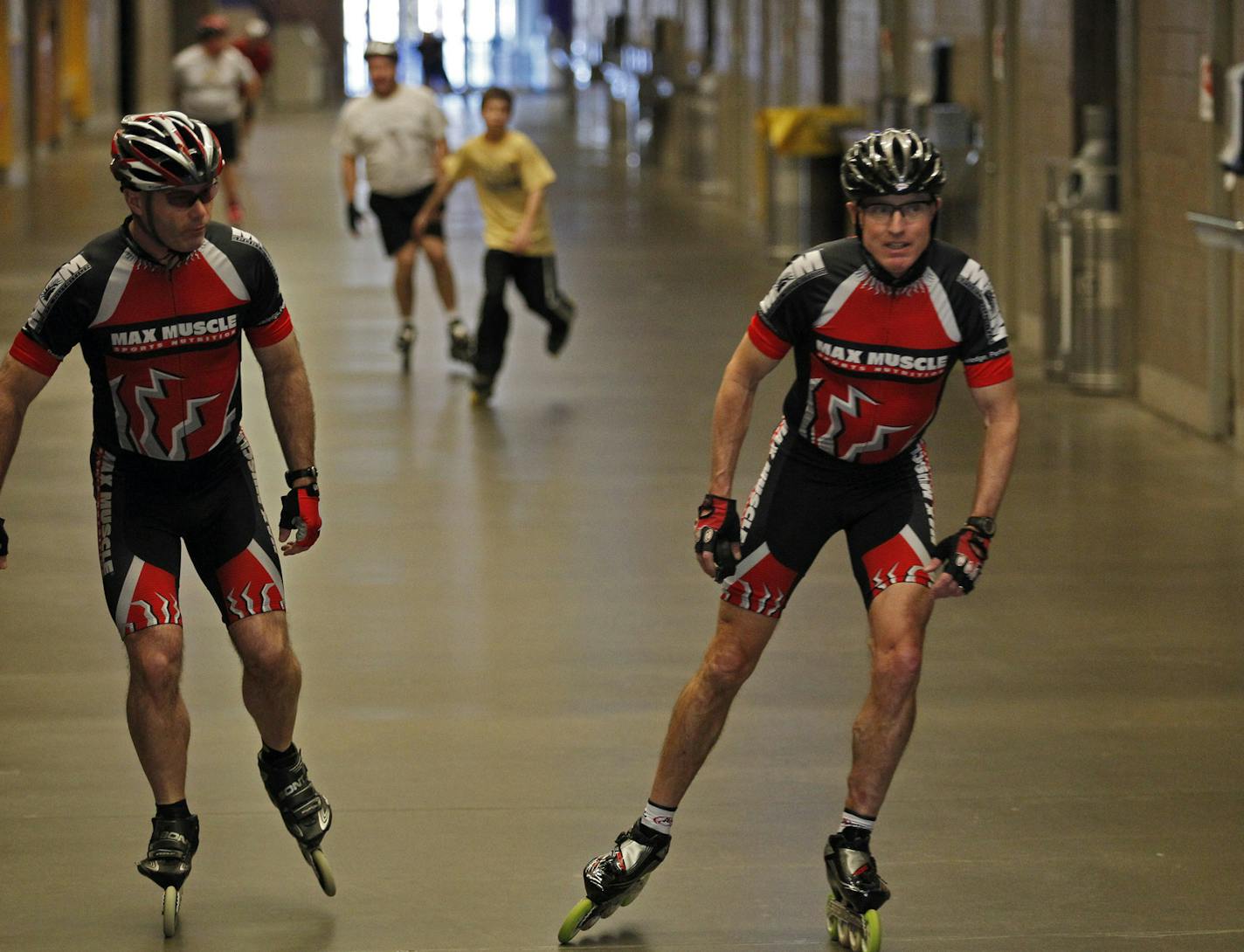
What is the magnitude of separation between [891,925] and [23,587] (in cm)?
458

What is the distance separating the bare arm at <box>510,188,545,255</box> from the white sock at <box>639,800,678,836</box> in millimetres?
7508

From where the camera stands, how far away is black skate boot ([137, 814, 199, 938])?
15.7ft

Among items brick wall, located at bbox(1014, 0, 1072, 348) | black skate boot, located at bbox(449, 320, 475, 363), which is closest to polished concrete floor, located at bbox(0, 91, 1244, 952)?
black skate boot, located at bbox(449, 320, 475, 363)

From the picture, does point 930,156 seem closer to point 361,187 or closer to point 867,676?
point 867,676

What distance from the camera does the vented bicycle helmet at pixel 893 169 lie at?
14.9ft

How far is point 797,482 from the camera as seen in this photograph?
4.84 m

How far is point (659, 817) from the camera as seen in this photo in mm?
4867

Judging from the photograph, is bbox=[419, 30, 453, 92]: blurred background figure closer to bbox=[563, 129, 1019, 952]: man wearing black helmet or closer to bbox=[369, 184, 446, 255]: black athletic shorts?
bbox=[369, 184, 446, 255]: black athletic shorts

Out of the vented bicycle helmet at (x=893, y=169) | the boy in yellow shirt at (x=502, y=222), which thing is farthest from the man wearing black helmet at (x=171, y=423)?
the boy in yellow shirt at (x=502, y=222)

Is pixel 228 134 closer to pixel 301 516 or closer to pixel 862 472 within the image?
pixel 301 516

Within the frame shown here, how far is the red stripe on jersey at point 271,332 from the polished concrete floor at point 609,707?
1.35 metres

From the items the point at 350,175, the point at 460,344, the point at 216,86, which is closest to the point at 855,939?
the point at 460,344

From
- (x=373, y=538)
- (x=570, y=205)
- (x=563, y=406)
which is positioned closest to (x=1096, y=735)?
(x=373, y=538)

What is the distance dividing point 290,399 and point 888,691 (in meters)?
1.59
